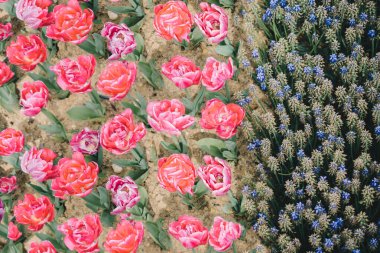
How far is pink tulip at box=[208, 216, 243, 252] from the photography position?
3271mm

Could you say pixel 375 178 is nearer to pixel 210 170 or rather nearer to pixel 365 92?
pixel 365 92

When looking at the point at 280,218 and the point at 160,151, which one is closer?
the point at 280,218

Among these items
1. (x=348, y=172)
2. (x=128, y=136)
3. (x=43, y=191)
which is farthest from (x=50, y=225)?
(x=348, y=172)

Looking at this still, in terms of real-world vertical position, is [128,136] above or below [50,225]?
above

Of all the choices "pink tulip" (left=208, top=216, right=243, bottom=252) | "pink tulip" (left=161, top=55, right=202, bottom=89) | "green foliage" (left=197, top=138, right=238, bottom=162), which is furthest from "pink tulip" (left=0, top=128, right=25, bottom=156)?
"pink tulip" (left=208, top=216, right=243, bottom=252)

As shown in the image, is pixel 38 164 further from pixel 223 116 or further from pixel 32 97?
pixel 223 116

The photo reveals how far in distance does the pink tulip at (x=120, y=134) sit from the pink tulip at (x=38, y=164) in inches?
12.5

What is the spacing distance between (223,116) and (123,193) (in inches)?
24.7

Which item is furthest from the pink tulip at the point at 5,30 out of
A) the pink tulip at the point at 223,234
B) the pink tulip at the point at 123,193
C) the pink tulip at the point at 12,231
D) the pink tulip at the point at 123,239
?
the pink tulip at the point at 223,234

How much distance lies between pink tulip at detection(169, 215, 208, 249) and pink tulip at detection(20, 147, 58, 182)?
0.71 metres

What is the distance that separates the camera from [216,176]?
3.36m

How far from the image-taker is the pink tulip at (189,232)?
3.24 meters

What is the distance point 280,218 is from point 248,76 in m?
0.96

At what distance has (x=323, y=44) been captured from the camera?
3.92 meters
